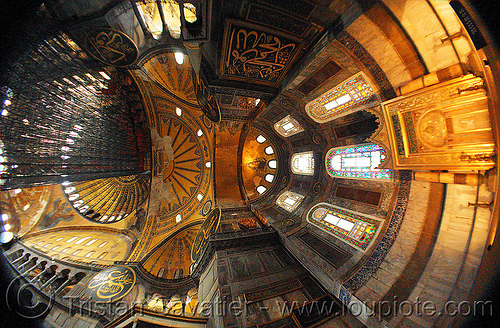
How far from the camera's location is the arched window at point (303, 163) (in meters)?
9.02

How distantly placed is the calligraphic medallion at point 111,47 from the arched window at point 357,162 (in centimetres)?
961

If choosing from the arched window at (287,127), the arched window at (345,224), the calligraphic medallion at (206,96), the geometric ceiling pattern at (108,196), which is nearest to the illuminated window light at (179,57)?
the calligraphic medallion at (206,96)

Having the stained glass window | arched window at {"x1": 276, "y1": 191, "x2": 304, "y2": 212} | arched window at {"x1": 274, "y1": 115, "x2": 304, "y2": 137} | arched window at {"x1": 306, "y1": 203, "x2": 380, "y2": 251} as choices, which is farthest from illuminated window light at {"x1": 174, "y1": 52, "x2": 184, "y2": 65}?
arched window at {"x1": 306, "y1": 203, "x2": 380, "y2": 251}

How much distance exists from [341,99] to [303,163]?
15.2 ft

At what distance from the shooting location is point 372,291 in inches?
165

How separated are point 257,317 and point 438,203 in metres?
6.38

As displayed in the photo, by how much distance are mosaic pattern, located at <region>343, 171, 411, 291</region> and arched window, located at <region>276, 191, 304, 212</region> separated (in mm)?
4062

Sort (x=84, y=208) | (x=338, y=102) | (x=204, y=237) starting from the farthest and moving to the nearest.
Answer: (x=84, y=208), (x=204, y=237), (x=338, y=102)

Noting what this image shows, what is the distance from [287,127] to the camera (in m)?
9.60

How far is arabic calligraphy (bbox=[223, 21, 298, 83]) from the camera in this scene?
4332 millimetres

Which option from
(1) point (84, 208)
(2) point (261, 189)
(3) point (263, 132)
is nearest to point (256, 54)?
(3) point (263, 132)

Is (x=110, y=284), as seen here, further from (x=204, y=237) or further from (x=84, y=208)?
(x=84, y=208)

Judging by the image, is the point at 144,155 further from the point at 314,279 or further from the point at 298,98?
the point at 314,279
